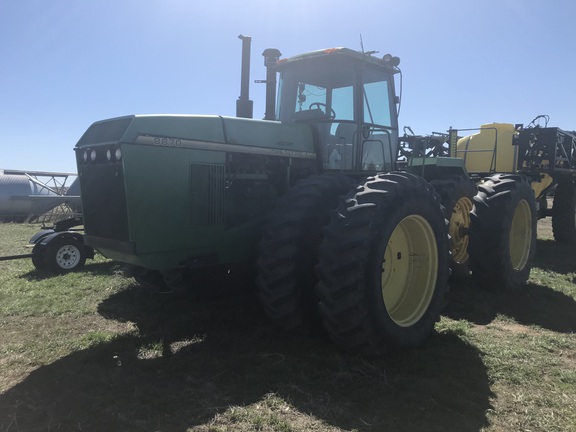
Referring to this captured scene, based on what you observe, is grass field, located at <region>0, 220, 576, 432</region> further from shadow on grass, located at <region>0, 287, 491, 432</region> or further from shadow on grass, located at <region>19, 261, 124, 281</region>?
shadow on grass, located at <region>19, 261, 124, 281</region>

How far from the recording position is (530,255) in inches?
283

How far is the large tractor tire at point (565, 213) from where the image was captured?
35.7 ft

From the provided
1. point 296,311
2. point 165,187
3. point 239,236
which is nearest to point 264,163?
point 239,236

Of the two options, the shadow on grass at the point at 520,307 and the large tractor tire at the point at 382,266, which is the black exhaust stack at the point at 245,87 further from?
the shadow on grass at the point at 520,307

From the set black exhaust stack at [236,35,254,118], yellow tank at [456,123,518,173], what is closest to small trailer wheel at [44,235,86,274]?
black exhaust stack at [236,35,254,118]

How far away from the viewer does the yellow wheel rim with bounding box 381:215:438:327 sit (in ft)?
15.4

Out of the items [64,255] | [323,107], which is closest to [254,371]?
[323,107]

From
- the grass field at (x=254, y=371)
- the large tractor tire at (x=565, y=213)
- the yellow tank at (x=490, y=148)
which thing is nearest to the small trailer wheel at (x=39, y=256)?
the grass field at (x=254, y=371)

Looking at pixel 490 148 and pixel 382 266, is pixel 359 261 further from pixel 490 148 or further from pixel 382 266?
pixel 490 148

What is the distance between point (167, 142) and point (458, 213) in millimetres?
4696

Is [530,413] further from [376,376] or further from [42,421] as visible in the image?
[42,421]

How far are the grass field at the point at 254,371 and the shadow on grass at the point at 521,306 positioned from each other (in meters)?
0.03

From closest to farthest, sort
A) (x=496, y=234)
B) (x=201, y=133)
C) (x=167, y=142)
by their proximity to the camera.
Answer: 1. (x=167, y=142)
2. (x=201, y=133)
3. (x=496, y=234)

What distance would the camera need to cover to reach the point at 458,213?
7105 millimetres
